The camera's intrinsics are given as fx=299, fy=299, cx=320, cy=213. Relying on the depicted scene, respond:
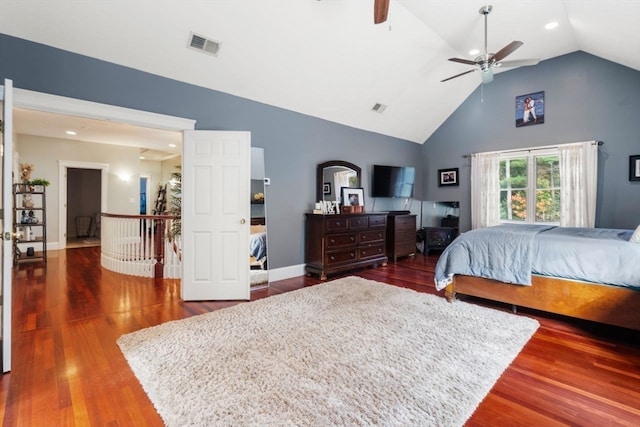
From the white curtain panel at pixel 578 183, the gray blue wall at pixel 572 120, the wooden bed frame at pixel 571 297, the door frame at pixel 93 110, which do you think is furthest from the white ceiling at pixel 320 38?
the wooden bed frame at pixel 571 297

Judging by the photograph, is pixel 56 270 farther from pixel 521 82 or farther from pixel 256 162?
pixel 521 82

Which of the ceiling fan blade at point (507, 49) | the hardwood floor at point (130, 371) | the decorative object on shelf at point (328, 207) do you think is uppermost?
the ceiling fan blade at point (507, 49)

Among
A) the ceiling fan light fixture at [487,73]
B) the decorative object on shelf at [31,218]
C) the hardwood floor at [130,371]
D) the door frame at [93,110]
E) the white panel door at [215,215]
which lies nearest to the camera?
the hardwood floor at [130,371]

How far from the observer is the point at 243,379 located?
6.45 ft

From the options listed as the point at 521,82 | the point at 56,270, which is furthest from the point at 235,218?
the point at 521,82

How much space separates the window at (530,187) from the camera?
560 centimetres

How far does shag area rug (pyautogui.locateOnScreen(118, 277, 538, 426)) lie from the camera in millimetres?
1663

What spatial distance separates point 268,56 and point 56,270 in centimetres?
509

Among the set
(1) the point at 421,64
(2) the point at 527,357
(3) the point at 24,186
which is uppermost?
(1) the point at 421,64

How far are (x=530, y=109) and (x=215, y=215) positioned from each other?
Result: 19.8 ft

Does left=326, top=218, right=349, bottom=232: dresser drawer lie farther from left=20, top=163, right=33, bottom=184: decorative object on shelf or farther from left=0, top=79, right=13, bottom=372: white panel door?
left=20, top=163, right=33, bottom=184: decorative object on shelf

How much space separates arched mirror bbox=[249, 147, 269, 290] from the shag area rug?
821mm

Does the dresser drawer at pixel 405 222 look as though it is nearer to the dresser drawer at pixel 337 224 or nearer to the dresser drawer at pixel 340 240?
the dresser drawer at pixel 340 240

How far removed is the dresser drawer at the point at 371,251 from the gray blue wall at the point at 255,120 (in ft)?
3.34
